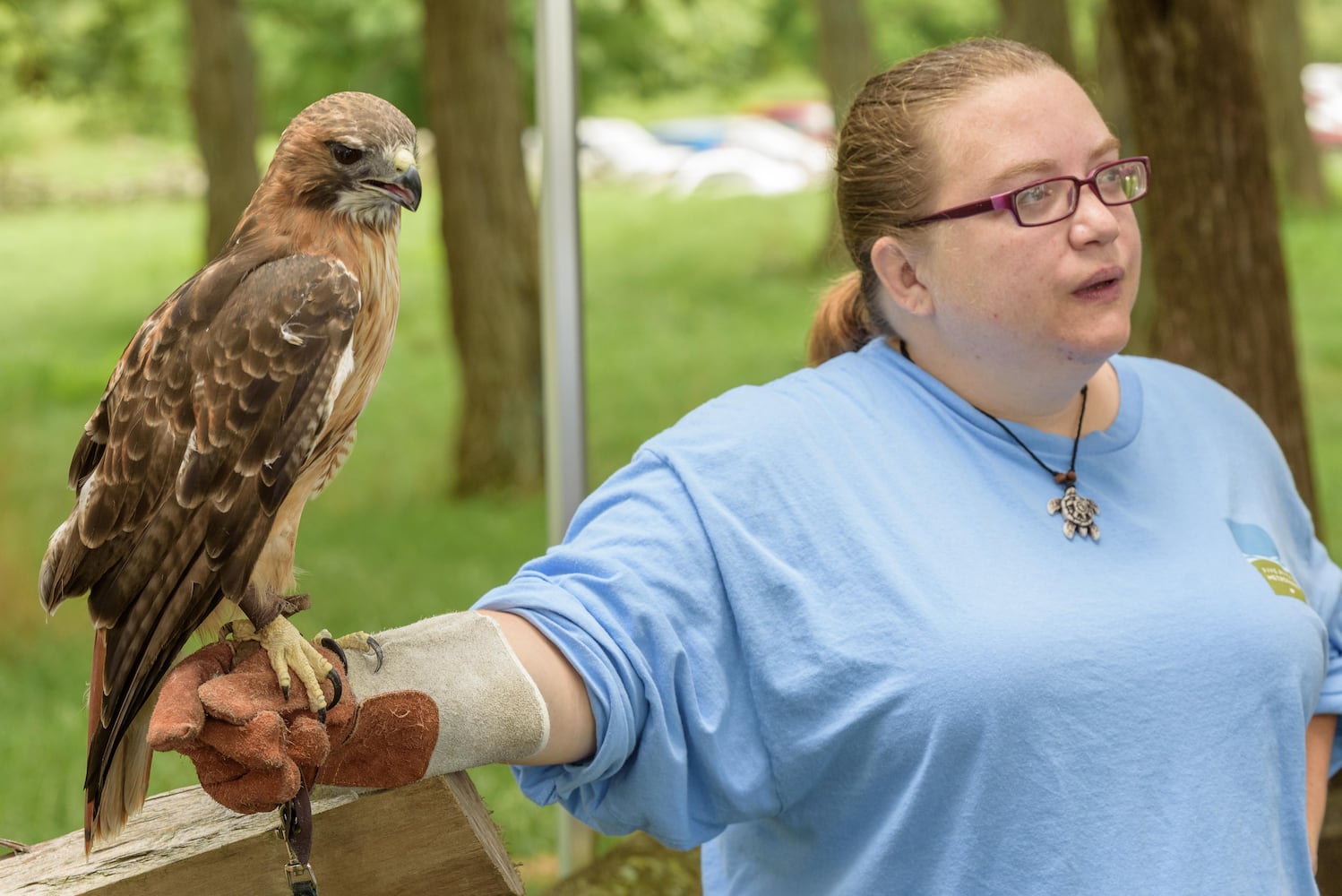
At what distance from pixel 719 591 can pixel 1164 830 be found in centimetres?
56

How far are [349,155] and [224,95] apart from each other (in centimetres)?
622

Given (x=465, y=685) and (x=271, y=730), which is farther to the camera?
(x=465, y=685)

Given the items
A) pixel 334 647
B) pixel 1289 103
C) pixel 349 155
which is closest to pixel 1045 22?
pixel 349 155

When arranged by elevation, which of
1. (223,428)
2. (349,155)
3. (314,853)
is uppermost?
(349,155)

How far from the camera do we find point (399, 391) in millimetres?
10102

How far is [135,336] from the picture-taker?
1.32m

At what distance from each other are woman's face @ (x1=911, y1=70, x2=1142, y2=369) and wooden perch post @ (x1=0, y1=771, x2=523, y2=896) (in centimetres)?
82

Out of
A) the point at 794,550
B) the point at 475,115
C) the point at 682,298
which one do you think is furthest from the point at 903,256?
the point at 682,298

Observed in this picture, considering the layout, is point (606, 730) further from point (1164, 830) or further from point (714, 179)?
point (714, 179)

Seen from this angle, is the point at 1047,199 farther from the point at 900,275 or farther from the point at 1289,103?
the point at 1289,103

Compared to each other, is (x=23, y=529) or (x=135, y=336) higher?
(x=135, y=336)

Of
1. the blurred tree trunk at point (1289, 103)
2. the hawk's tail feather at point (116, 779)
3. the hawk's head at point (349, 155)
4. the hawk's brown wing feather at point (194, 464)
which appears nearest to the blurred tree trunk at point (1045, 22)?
the blurred tree trunk at point (1289, 103)

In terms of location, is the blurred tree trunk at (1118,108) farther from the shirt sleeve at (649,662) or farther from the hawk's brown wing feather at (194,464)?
the hawk's brown wing feather at (194,464)

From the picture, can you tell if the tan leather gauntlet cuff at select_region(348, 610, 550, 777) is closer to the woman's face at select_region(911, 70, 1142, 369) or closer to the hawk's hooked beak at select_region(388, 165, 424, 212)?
the hawk's hooked beak at select_region(388, 165, 424, 212)
